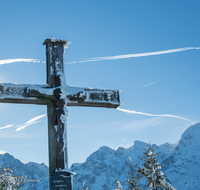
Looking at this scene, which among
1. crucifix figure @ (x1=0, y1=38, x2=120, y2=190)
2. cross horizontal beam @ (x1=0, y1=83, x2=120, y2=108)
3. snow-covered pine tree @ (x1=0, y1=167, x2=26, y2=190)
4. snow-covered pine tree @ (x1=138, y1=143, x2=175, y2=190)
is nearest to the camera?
crucifix figure @ (x1=0, y1=38, x2=120, y2=190)

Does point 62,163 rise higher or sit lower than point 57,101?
lower

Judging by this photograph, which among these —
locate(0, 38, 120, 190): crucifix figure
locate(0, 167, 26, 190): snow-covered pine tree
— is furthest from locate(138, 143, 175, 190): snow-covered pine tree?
locate(0, 38, 120, 190): crucifix figure

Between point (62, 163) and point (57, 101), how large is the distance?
4.13 feet

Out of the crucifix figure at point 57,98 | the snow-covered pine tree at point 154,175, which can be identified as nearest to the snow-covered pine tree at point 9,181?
the crucifix figure at point 57,98

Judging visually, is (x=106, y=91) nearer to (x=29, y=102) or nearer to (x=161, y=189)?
(x=29, y=102)

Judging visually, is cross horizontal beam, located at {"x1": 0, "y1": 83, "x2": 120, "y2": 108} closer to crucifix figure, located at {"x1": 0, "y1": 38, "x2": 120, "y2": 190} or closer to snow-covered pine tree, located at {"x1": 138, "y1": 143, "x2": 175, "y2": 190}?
crucifix figure, located at {"x1": 0, "y1": 38, "x2": 120, "y2": 190}

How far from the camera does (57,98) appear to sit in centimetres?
632

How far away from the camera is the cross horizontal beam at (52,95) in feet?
20.2

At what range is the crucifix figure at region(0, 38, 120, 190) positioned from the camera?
5816 mm

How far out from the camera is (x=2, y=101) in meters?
6.20

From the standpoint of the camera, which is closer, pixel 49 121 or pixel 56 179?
pixel 56 179

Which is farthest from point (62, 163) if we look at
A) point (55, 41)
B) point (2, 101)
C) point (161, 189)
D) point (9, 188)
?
point (161, 189)

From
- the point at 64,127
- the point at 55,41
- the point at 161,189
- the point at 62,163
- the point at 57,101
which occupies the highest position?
the point at 55,41

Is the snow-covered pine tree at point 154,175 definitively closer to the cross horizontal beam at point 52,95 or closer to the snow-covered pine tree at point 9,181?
the snow-covered pine tree at point 9,181
